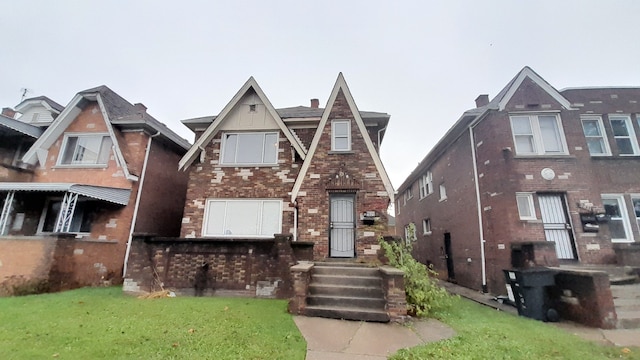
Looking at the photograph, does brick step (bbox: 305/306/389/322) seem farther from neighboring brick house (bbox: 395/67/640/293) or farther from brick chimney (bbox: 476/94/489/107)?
brick chimney (bbox: 476/94/489/107)

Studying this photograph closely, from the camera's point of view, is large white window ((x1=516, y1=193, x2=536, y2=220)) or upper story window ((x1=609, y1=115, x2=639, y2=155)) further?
upper story window ((x1=609, y1=115, x2=639, y2=155))

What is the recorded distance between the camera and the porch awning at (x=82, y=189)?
30.5 feet

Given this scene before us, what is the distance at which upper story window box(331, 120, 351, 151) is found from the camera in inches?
406

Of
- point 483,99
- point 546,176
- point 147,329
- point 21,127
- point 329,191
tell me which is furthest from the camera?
point 483,99

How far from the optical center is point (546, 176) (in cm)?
985

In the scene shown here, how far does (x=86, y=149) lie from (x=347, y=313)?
14.6 m

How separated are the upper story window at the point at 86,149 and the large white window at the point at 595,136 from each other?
22.0 m

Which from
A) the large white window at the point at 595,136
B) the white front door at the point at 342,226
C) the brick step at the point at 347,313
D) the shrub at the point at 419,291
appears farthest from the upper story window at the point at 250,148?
the large white window at the point at 595,136

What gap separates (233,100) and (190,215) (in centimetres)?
544

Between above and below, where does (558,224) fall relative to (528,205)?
below

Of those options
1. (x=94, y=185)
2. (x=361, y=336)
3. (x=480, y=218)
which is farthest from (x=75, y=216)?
(x=480, y=218)

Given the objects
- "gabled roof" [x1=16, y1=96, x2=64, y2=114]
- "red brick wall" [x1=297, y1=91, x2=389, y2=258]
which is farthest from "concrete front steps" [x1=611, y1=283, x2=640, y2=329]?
"gabled roof" [x1=16, y1=96, x2=64, y2=114]

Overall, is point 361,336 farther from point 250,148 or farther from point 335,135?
point 250,148

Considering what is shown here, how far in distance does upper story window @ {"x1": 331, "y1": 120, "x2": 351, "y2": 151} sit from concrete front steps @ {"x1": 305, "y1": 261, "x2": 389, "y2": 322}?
4814mm
